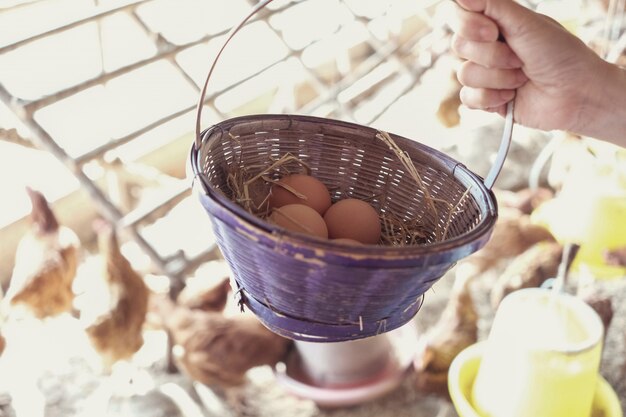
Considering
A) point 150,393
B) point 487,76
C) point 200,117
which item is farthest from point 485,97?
point 150,393

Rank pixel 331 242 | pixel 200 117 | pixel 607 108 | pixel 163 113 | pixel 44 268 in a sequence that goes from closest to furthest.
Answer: pixel 331 242
pixel 200 117
pixel 607 108
pixel 44 268
pixel 163 113

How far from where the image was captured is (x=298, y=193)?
67cm

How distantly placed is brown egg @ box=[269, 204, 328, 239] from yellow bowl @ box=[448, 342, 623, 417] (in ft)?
2.22

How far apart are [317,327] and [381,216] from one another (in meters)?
0.22

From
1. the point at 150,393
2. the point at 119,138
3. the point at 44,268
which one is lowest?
the point at 150,393

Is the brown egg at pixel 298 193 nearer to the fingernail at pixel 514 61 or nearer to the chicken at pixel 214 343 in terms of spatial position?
the fingernail at pixel 514 61

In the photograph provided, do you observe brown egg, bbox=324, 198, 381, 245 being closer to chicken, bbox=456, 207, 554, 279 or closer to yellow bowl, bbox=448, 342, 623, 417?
yellow bowl, bbox=448, 342, 623, 417

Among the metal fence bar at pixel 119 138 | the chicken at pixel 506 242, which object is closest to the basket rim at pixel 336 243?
the metal fence bar at pixel 119 138

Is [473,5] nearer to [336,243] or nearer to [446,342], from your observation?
[336,243]

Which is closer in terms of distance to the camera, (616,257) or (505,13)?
(505,13)

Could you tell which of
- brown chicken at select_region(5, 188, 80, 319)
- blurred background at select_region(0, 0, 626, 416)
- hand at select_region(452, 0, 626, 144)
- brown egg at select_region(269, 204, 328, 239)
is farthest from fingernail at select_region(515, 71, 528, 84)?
brown chicken at select_region(5, 188, 80, 319)

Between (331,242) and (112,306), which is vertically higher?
(331,242)

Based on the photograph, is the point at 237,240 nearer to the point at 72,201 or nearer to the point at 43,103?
the point at 43,103

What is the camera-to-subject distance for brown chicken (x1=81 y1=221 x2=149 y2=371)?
3.76 ft
